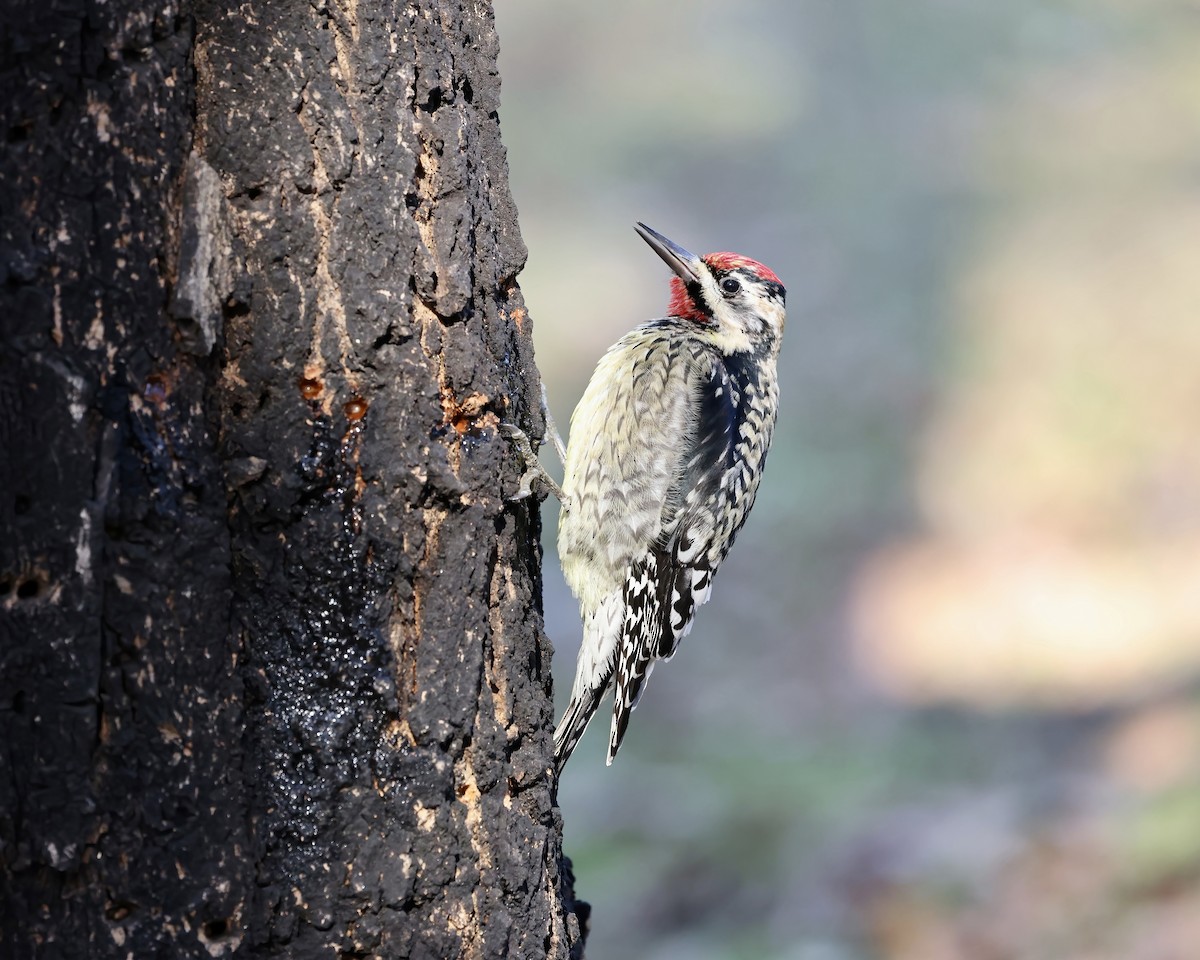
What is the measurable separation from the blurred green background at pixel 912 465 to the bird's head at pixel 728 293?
2342mm

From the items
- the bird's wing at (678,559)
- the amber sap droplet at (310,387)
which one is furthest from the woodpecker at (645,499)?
the amber sap droplet at (310,387)

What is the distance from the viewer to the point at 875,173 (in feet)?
33.5

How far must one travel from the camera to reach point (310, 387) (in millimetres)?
1648

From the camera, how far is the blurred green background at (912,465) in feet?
16.4

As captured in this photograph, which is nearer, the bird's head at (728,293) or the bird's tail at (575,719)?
the bird's tail at (575,719)

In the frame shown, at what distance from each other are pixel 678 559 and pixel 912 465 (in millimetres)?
4933

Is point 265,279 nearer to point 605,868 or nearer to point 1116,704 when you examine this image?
point 605,868

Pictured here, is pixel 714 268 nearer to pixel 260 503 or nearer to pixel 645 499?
pixel 645 499

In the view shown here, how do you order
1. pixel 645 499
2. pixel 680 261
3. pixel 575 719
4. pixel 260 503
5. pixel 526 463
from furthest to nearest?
pixel 680 261, pixel 645 499, pixel 575 719, pixel 526 463, pixel 260 503

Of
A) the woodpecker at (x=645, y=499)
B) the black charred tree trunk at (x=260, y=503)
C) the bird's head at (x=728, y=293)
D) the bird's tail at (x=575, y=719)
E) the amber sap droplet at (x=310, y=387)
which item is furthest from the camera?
the bird's head at (x=728, y=293)

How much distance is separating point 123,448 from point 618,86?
10327 mm

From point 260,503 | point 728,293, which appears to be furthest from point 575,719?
point 260,503

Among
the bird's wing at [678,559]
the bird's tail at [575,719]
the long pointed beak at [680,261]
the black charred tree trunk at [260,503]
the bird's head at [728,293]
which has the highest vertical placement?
the long pointed beak at [680,261]

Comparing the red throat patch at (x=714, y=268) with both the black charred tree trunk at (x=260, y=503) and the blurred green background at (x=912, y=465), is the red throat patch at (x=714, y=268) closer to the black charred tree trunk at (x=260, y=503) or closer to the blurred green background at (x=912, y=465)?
the black charred tree trunk at (x=260, y=503)
